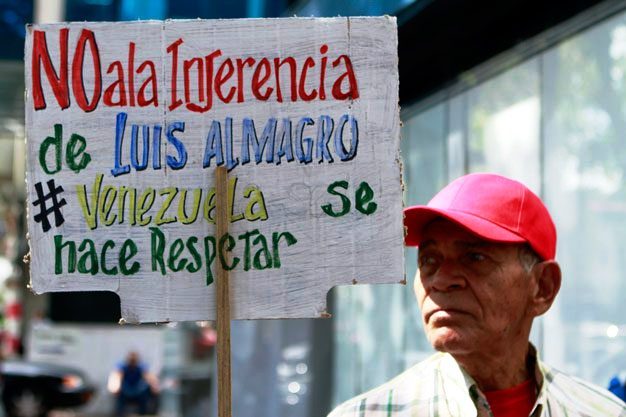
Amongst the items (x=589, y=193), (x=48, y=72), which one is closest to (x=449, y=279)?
(x=48, y=72)

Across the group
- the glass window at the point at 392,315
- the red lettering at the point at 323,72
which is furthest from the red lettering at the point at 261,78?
the glass window at the point at 392,315

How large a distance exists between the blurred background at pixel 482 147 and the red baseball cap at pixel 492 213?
265 cm

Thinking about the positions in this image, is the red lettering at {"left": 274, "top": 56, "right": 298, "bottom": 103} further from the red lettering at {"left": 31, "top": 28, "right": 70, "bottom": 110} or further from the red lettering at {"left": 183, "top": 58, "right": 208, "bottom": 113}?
the red lettering at {"left": 31, "top": 28, "right": 70, "bottom": 110}

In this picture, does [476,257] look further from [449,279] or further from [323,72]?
[323,72]

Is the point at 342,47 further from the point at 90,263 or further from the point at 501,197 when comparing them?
the point at 90,263

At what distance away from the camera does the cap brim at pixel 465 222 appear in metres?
2.86

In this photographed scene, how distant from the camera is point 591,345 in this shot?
236 inches

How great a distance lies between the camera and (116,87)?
9.75ft

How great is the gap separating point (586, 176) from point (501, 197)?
127 inches

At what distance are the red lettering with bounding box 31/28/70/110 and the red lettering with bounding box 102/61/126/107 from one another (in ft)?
0.30

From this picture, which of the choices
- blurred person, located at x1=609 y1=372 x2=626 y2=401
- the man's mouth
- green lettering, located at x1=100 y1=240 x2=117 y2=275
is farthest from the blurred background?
green lettering, located at x1=100 y1=240 x2=117 y2=275

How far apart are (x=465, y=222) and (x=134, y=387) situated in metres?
17.1

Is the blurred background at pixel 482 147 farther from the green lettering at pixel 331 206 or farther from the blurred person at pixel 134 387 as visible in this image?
the blurred person at pixel 134 387

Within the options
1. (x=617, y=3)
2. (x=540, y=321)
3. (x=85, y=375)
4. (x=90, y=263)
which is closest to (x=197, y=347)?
(x=85, y=375)
